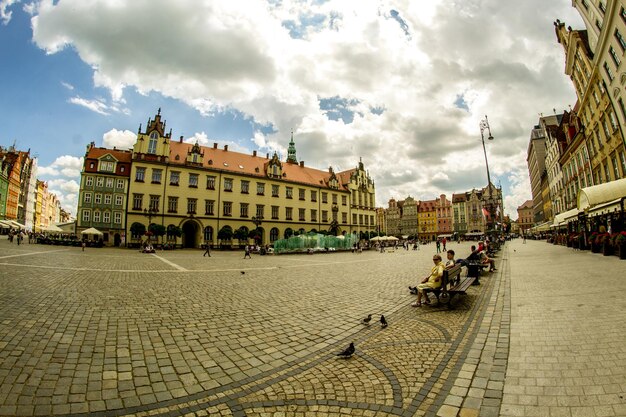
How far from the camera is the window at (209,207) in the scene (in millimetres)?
46250

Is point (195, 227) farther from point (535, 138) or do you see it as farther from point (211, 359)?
point (535, 138)

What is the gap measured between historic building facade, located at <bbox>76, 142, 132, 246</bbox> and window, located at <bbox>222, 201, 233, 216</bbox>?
14.1m

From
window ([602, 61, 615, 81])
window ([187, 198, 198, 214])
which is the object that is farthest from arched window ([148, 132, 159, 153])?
window ([602, 61, 615, 81])

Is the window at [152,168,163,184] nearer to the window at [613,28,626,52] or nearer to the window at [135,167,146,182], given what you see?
the window at [135,167,146,182]

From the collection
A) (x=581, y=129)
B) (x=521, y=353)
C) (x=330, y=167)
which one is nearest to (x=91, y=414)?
(x=521, y=353)

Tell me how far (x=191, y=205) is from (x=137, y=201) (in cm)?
709

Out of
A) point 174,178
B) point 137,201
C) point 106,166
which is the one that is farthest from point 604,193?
point 106,166

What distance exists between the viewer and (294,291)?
31.8ft

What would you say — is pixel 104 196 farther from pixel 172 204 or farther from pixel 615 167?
pixel 615 167

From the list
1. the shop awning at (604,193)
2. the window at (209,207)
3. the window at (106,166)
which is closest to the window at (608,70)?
the shop awning at (604,193)

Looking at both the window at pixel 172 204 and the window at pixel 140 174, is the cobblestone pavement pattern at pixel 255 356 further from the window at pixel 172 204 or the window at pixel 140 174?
the window at pixel 140 174

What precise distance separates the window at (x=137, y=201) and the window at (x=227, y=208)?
455 inches

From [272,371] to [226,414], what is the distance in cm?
107

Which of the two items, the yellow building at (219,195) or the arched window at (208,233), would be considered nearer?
the yellow building at (219,195)
